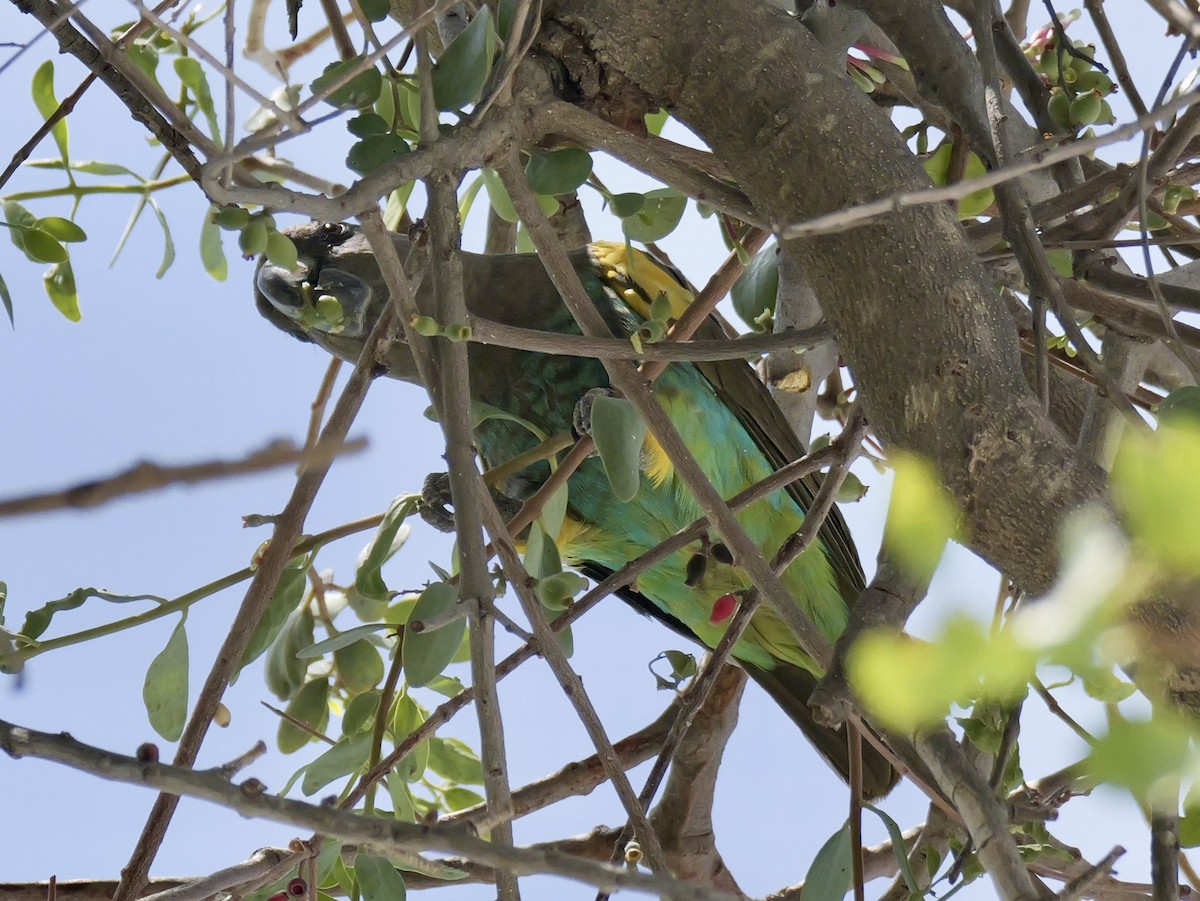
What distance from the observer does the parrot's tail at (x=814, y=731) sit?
131 centimetres

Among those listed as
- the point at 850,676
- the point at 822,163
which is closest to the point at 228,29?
the point at 822,163

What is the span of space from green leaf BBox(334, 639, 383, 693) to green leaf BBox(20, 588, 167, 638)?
0.69ft

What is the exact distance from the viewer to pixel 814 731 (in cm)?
138

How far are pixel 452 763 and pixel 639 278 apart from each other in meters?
0.57

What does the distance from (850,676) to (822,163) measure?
0.32 m

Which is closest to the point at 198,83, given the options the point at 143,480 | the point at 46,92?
the point at 46,92

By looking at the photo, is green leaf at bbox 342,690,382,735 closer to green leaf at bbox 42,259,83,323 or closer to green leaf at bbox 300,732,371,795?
green leaf at bbox 300,732,371,795

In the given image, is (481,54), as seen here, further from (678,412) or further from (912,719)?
(678,412)

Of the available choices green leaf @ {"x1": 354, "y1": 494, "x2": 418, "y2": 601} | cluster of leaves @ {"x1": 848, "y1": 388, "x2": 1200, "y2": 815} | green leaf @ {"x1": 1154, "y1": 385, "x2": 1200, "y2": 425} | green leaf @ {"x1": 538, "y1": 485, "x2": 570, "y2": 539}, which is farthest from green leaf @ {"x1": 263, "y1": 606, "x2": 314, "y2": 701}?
cluster of leaves @ {"x1": 848, "y1": 388, "x2": 1200, "y2": 815}

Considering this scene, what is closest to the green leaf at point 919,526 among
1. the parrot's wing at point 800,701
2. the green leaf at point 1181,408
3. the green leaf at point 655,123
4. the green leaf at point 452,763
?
the green leaf at point 1181,408

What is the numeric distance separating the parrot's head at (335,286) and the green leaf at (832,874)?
76 centimetres

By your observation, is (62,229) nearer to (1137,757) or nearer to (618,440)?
(618,440)

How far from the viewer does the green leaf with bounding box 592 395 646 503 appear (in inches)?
30.0

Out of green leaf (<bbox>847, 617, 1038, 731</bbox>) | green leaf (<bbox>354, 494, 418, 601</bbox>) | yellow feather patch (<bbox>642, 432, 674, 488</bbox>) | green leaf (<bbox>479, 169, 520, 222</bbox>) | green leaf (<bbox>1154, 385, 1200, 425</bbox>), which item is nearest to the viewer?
green leaf (<bbox>847, 617, 1038, 731</bbox>)
